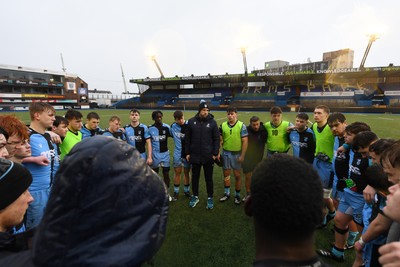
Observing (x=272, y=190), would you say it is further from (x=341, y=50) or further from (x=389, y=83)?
(x=341, y=50)

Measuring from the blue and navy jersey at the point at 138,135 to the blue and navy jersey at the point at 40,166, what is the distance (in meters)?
2.13

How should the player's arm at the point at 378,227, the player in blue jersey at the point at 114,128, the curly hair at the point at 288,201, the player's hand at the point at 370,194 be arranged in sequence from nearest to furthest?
1. the curly hair at the point at 288,201
2. the player's arm at the point at 378,227
3. the player's hand at the point at 370,194
4. the player in blue jersey at the point at 114,128

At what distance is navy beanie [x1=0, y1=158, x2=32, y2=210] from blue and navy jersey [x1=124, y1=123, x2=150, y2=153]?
3.95m

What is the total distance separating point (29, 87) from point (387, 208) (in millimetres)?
63403

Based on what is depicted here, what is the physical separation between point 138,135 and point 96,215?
4899 millimetres

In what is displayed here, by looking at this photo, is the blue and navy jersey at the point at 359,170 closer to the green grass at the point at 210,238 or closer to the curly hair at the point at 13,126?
the green grass at the point at 210,238

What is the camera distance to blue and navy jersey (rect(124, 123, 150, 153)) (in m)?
5.28

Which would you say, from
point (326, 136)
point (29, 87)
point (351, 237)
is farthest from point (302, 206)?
point (29, 87)

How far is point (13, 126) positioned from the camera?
257 centimetres

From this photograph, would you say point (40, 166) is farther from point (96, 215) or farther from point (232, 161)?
point (232, 161)

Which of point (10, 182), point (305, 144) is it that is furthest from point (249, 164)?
point (10, 182)

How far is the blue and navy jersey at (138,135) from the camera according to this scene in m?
5.28

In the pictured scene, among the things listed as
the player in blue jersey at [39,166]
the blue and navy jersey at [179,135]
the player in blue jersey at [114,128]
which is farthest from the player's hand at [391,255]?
the player in blue jersey at [114,128]

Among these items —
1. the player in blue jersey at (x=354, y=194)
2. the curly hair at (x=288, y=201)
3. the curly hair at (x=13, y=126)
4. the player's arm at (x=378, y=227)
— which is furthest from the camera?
the player in blue jersey at (x=354, y=194)
